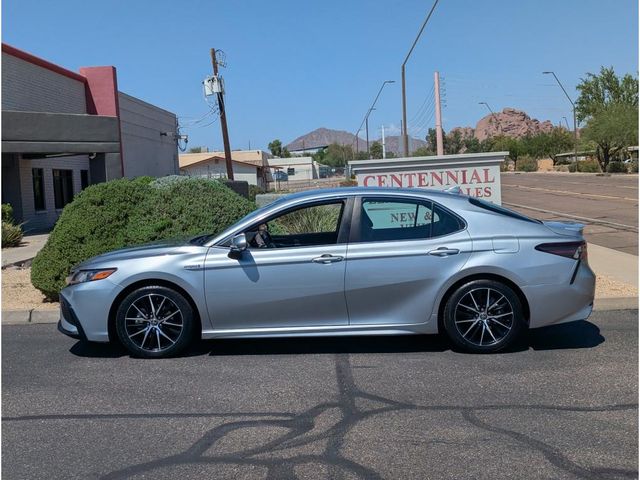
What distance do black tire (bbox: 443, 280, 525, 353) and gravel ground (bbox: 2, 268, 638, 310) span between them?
9.37ft

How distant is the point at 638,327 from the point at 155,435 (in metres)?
5.41

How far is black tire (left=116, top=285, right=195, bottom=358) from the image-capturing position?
21.0 ft

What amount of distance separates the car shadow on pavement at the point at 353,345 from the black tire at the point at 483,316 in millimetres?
254

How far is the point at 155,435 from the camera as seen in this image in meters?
4.64

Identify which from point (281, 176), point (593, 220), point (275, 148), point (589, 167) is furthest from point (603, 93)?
point (275, 148)

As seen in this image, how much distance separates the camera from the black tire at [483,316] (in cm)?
630

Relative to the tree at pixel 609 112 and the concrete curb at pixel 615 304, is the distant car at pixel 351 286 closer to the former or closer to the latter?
the concrete curb at pixel 615 304

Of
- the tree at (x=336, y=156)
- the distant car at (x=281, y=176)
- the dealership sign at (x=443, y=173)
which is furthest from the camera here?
the tree at (x=336, y=156)

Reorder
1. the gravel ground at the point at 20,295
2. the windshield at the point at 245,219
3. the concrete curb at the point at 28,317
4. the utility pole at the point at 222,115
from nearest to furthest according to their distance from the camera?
the windshield at the point at 245,219 → the concrete curb at the point at 28,317 → the gravel ground at the point at 20,295 → the utility pole at the point at 222,115

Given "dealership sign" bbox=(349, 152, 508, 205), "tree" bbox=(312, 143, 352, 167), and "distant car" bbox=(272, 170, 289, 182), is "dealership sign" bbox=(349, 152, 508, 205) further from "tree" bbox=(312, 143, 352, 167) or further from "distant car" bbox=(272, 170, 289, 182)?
"tree" bbox=(312, 143, 352, 167)

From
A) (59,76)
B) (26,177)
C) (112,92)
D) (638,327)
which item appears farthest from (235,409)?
(112,92)

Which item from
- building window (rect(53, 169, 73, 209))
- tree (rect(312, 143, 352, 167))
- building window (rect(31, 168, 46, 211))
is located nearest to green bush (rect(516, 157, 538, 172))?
tree (rect(312, 143, 352, 167))

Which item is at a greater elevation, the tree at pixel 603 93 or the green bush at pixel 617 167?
the tree at pixel 603 93

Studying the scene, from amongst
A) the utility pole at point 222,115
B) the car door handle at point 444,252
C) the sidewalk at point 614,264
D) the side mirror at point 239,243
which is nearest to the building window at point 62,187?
the utility pole at point 222,115
